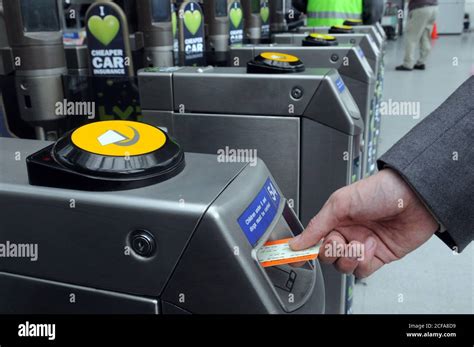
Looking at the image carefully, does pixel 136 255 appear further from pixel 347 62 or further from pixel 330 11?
pixel 330 11

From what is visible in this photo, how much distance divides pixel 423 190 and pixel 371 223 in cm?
17

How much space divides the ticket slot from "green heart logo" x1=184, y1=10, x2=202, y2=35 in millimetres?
1111

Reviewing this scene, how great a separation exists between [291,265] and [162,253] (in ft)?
0.75

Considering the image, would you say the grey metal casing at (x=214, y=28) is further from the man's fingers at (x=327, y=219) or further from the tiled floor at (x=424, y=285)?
the man's fingers at (x=327, y=219)

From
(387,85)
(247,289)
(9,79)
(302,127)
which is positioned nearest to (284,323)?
(247,289)

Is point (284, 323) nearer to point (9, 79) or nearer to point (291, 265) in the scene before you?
point (291, 265)

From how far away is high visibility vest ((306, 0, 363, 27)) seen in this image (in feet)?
9.25
